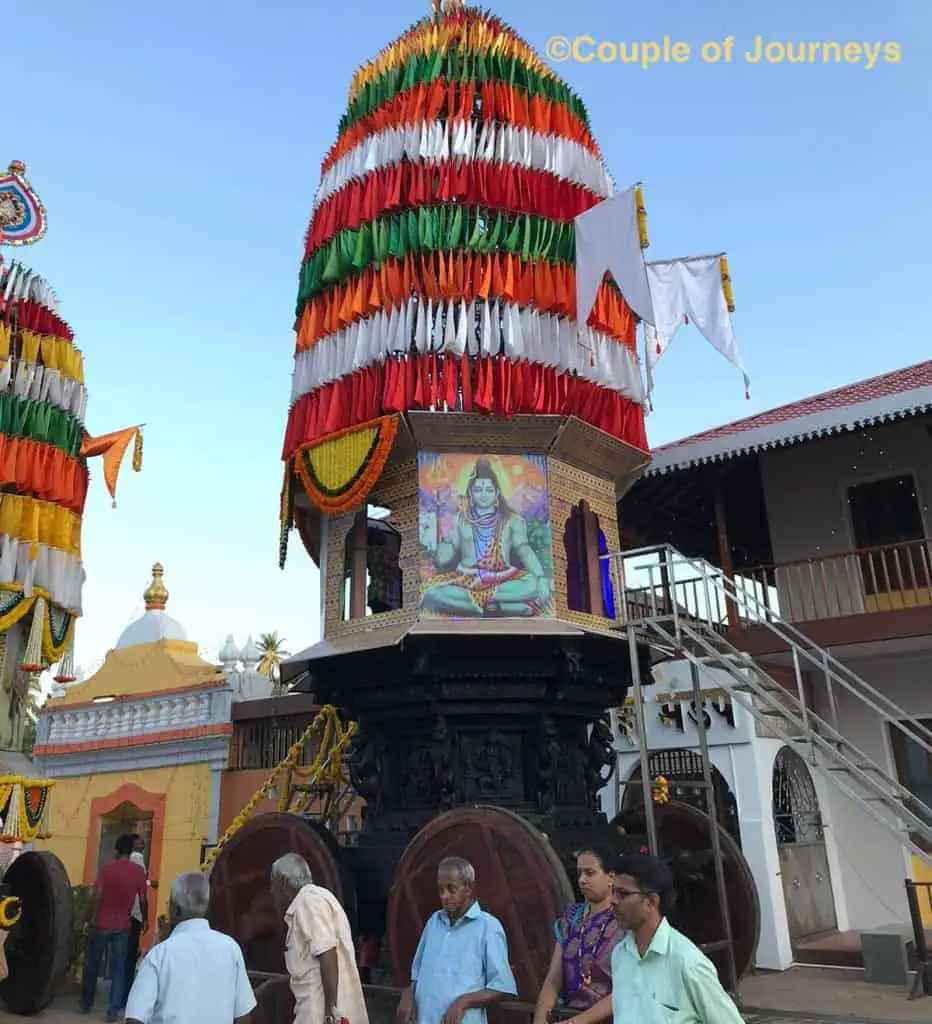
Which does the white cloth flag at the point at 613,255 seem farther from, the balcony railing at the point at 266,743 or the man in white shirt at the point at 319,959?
the balcony railing at the point at 266,743

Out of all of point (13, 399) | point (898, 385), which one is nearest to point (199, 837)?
point (13, 399)

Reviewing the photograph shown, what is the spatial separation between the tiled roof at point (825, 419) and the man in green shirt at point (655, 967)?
35.8 feet

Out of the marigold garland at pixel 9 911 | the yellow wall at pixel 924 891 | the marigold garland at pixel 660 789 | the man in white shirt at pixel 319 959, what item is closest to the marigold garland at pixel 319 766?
the marigold garland at pixel 9 911

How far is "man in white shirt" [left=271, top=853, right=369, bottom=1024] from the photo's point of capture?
4.82m

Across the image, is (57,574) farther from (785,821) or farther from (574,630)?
(785,821)

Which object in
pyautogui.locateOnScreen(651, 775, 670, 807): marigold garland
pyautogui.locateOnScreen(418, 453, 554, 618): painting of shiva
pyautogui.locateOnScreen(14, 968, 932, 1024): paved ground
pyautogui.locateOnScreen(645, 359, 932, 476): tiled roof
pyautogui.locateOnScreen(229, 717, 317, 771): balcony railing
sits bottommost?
pyautogui.locateOnScreen(14, 968, 932, 1024): paved ground

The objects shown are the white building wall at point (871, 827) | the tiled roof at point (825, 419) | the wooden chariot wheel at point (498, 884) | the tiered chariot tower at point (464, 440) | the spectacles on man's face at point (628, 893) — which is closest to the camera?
the spectacles on man's face at point (628, 893)

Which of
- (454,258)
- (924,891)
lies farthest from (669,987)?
(924,891)

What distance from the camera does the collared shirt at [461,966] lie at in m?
4.62

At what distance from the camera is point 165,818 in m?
16.9

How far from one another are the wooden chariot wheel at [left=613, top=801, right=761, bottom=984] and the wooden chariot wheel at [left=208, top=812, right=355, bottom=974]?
3.34 m

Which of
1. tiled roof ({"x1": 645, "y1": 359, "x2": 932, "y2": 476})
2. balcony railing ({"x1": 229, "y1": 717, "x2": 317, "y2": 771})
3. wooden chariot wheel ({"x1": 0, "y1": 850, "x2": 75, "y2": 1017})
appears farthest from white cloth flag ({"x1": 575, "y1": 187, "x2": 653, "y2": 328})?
balcony railing ({"x1": 229, "y1": 717, "x2": 317, "y2": 771})

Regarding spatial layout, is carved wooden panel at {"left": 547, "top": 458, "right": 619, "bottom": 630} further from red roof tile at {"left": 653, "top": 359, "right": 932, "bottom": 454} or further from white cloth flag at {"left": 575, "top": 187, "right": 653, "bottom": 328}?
red roof tile at {"left": 653, "top": 359, "right": 932, "bottom": 454}

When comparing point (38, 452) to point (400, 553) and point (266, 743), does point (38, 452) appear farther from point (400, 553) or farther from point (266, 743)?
point (400, 553)
